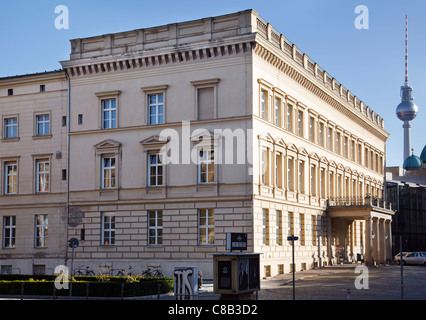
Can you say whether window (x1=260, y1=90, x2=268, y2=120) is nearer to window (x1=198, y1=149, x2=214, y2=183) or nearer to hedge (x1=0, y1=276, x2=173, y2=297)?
window (x1=198, y1=149, x2=214, y2=183)

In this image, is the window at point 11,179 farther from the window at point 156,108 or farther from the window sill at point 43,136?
the window at point 156,108

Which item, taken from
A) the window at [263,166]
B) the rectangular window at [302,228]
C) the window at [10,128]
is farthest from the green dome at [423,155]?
the window at [10,128]

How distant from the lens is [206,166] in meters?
46.2

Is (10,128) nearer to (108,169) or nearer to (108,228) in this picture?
(108,169)

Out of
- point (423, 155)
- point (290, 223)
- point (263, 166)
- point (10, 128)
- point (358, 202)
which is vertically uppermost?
point (423, 155)

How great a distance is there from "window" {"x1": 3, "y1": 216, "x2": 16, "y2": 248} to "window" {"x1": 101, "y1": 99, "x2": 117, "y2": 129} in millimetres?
10815

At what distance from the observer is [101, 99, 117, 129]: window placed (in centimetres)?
5003

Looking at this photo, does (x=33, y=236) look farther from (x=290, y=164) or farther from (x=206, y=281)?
(x=290, y=164)

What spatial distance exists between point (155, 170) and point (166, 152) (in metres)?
1.60

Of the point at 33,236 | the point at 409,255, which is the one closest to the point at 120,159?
the point at 33,236

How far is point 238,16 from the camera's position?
45312 mm

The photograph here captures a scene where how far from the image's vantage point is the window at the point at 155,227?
47.4 meters

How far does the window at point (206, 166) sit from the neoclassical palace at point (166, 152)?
0.09 meters

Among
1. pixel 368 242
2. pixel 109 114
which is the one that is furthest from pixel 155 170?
pixel 368 242
